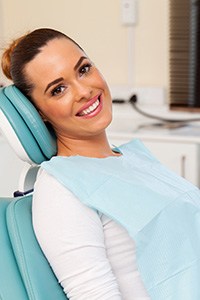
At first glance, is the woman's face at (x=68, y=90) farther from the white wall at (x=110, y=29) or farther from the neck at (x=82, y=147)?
the white wall at (x=110, y=29)

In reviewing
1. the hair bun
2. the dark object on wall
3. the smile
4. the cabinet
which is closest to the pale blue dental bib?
the smile

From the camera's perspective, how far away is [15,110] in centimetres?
114

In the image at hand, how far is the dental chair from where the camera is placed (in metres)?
1.03

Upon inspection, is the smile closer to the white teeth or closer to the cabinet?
the white teeth

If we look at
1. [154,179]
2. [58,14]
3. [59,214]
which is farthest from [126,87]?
[59,214]

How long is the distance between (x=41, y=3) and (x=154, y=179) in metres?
1.92

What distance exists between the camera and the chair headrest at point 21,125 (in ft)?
3.70

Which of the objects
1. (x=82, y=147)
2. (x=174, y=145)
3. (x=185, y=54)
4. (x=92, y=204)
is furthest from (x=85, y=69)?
(x=185, y=54)

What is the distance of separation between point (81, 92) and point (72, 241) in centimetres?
34

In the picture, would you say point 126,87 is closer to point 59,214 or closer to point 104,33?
point 104,33

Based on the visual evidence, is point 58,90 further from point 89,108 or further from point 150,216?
point 150,216

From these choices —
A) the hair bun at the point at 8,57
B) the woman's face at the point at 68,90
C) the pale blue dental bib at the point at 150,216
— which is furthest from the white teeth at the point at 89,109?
the hair bun at the point at 8,57

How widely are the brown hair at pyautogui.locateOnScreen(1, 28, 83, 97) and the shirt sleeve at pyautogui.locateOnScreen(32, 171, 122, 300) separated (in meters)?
0.27

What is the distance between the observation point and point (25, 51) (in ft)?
3.84
